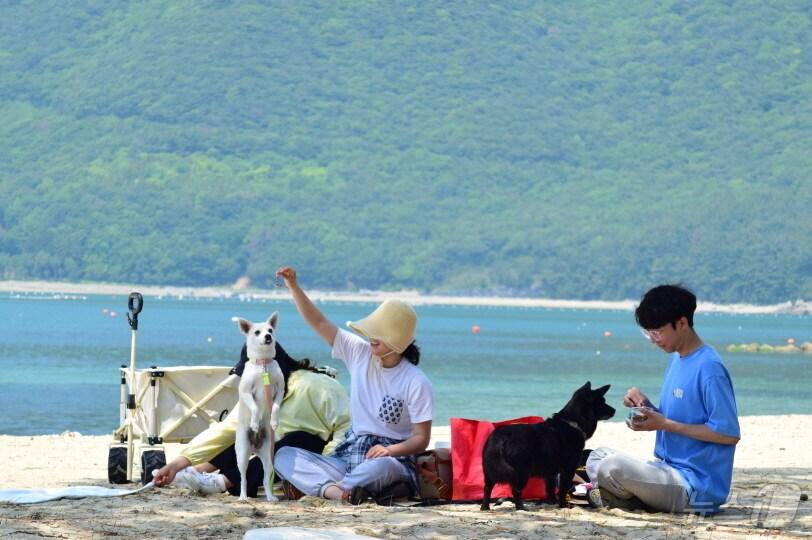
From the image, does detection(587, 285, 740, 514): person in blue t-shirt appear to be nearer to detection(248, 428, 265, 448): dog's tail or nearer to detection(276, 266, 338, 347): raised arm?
detection(276, 266, 338, 347): raised arm

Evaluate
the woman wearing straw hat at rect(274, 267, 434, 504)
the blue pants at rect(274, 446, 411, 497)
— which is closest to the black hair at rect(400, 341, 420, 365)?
the woman wearing straw hat at rect(274, 267, 434, 504)

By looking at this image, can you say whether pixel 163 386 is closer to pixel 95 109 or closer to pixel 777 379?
pixel 777 379

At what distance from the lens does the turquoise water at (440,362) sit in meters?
26.5

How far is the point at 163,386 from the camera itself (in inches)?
344

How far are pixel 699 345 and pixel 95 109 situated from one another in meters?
154

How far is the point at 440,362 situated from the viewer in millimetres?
47188

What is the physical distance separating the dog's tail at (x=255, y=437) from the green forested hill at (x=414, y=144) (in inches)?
5067

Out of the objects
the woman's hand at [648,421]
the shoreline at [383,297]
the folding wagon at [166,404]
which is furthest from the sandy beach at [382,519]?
the shoreline at [383,297]

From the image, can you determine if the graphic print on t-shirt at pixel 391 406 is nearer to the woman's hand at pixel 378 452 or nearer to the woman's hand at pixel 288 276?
the woman's hand at pixel 378 452

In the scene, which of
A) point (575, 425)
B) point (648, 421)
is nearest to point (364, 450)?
point (575, 425)

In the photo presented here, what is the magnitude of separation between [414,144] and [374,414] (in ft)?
482

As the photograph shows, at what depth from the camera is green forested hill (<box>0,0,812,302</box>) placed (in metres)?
138

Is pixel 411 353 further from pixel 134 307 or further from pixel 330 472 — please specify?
pixel 134 307

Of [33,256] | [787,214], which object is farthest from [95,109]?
[787,214]
